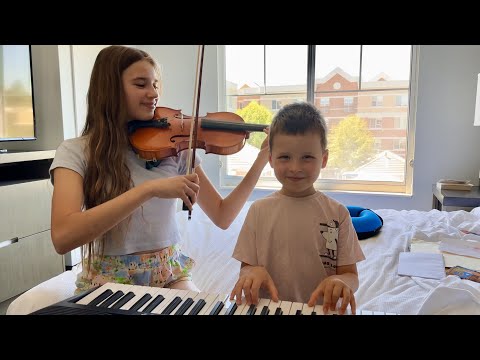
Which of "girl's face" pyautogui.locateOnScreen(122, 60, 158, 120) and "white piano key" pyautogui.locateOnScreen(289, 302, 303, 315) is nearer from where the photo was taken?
"white piano key" pyautogui.locateOnScreen(289, 302, 303, 315)

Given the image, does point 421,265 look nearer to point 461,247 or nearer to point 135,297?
point 461,247

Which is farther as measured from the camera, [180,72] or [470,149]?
[180,72]

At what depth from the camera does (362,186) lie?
354 cm

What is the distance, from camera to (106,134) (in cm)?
105

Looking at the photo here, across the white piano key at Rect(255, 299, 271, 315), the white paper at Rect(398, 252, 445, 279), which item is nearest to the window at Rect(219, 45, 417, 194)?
the white paper at Rect(398, 252, 445, 279)

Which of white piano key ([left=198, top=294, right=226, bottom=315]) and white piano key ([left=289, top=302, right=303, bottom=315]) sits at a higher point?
white piano key ([left=198, top=294, right=226, bottom=315])

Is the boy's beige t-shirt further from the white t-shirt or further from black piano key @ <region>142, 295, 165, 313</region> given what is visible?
the white t-shirt

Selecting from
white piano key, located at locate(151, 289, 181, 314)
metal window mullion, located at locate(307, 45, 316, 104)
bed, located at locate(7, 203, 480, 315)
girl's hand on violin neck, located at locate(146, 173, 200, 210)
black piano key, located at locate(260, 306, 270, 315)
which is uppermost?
metal window mullion, located at locate(307, 45, 316, 104)

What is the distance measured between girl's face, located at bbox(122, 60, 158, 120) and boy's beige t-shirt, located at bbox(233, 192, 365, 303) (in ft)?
1.73

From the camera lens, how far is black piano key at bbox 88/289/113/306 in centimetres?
59

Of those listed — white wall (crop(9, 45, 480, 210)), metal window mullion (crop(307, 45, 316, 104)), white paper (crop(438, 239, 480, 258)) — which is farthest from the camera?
metal window mullion (crop(307, 45, 316, 104))
